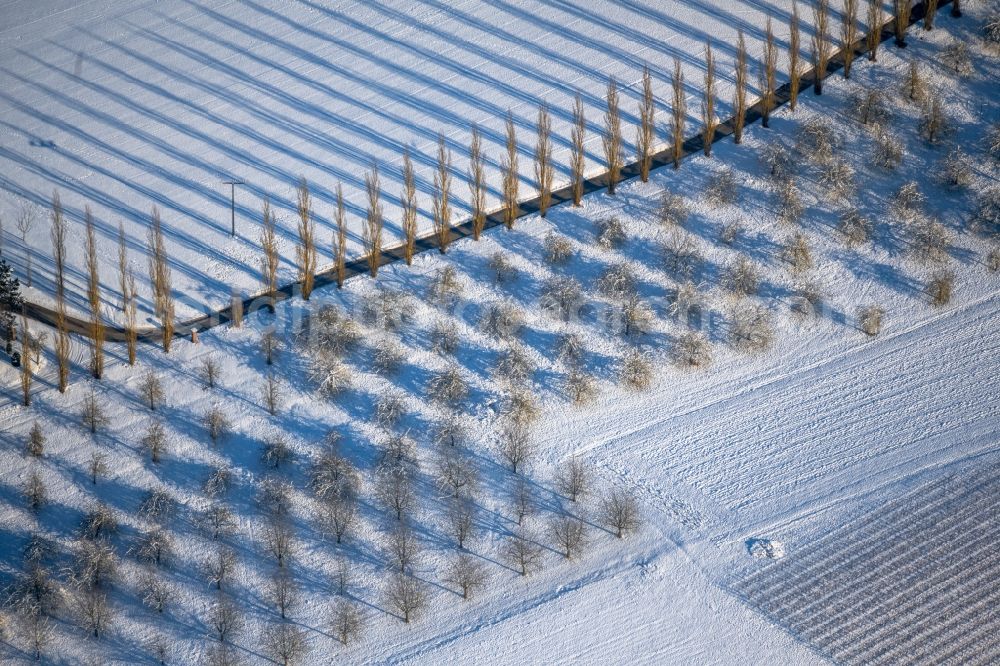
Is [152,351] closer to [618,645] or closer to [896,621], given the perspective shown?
[618,645]

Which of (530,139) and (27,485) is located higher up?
(530,139)

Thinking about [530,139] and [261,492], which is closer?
[261,492]

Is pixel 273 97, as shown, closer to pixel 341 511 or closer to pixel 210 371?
pixel 210 371

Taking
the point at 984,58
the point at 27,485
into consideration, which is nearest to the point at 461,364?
the point at 27,485

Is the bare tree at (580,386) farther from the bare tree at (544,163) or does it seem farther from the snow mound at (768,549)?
the snow mound at (768,549)

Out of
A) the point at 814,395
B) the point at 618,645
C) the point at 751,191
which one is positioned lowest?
the point at 618,645

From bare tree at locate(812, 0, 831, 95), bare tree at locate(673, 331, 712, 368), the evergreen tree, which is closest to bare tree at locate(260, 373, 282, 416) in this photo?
the evergreen tree

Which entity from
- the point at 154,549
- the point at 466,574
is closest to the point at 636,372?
the point at 466,574

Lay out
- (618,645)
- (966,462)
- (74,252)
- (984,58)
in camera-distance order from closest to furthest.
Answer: (618,645) < (966,462) < (74,252) < (984,58)
